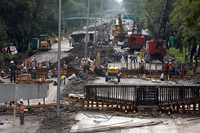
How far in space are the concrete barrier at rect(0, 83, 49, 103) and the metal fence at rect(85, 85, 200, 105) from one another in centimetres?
387

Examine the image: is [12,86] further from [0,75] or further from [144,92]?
[0,75]

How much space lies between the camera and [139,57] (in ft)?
263

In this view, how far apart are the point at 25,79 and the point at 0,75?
4646 mm

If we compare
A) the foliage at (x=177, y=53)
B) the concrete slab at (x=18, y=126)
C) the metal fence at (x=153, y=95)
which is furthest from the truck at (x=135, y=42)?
the concrete slab at (x=18, y=126)

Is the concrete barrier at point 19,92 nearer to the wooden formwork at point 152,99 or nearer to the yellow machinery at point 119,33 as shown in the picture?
the wooden formwork at point 152,99

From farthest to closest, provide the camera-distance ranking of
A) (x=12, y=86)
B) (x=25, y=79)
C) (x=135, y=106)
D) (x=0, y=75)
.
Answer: (x=0, y=75), (x=25, y=79), (x=135, y=106), (x=12, y=86)

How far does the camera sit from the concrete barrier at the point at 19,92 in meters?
35.3

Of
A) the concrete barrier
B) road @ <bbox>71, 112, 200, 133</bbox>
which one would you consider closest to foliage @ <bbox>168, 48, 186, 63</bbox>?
road @ <bbox>71, 112, 200, 133</bbox>

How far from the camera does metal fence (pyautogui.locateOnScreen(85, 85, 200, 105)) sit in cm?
3878

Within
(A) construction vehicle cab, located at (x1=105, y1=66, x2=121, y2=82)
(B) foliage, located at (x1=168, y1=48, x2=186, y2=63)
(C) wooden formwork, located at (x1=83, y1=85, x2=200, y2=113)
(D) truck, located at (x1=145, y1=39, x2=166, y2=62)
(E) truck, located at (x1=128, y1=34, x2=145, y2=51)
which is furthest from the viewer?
(E) truck, located at (x1=128, y1=34, x2=145, y2=51)

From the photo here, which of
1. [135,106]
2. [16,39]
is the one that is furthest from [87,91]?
[16,39]

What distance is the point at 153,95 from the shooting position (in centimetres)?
3881

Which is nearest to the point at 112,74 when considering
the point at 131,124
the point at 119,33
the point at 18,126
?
the point at 131,124

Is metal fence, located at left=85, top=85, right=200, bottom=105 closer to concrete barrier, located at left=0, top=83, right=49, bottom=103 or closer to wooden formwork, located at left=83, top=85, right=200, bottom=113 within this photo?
wooden formwork, located at left=83, top=85, right=200, bottom=113
